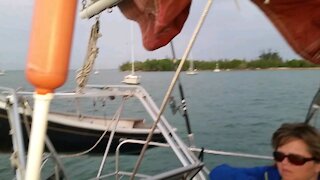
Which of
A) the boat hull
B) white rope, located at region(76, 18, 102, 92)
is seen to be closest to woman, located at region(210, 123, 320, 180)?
white rope, located at region(76, 18, 102, 92)

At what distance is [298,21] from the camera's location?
5.87ft

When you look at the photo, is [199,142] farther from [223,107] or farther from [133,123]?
[223,107]

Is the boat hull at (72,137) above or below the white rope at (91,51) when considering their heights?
below

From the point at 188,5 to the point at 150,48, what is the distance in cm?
33

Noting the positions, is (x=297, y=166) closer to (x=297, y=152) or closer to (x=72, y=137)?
(x=297, y=152)

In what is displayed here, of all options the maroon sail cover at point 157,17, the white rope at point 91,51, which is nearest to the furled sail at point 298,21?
the maroon sail cover at point 157,17

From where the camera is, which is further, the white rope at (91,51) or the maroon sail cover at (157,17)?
the white rope at (91,51)

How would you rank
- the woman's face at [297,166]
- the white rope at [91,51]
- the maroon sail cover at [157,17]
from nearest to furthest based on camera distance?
the maroon sail cover at [157,17] → the woman's face at [297,166] → the white rope at [91,51]

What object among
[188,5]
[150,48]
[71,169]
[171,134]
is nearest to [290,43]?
[188,5]

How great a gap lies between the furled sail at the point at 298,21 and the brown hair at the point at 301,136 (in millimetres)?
362

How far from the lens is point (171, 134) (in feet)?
11.3

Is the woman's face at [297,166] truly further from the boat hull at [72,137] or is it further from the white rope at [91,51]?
the boat hull at [72,137]

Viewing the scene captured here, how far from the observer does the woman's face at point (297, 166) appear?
1.88 m

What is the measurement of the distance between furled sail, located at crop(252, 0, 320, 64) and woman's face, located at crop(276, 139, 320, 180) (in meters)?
0.43
